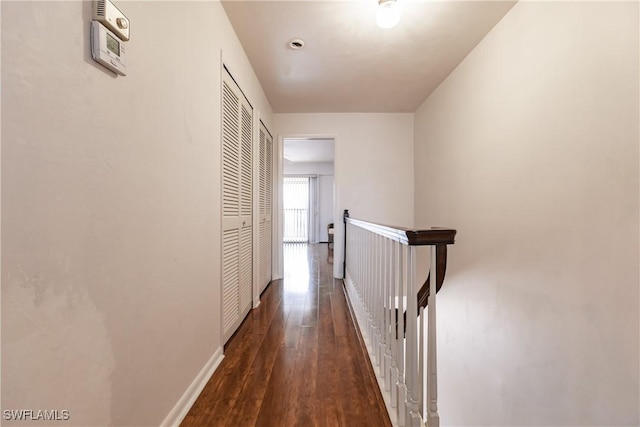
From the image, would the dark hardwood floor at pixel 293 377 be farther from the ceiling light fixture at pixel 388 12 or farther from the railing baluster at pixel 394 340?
the ceiling light fixture at pixel 388 12

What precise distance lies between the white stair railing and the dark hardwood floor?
0.46ft

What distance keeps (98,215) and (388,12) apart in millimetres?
1929

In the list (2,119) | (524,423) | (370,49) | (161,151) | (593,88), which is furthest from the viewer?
(370,49)

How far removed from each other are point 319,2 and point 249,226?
1878mm

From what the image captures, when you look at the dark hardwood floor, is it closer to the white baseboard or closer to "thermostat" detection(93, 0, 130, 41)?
the white baseboard

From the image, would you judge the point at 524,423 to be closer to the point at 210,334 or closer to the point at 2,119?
the point at 210,334

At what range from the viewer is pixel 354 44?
7.85 ft

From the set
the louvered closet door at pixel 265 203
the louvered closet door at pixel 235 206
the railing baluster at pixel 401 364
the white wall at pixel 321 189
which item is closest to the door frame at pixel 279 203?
the louvered closet door at pixel 265 203

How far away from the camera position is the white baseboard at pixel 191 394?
1.24 m

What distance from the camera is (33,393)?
2.08ft

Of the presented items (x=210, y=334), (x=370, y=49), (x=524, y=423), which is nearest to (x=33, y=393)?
(x=210, y=334)

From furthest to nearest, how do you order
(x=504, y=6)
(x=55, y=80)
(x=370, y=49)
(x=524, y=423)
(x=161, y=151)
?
(x=370, y=49)
(x=504, y=6)
(x=524, y=423)
(x=161, y=151)
(x=55, y=80)

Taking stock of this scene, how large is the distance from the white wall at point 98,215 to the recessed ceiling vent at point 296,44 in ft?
Answer: 3.27

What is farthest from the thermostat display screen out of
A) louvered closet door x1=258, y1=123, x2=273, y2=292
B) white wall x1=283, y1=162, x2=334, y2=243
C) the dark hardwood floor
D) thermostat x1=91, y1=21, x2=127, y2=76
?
white wall x1=283, y1=162, x2=334, y2=243
